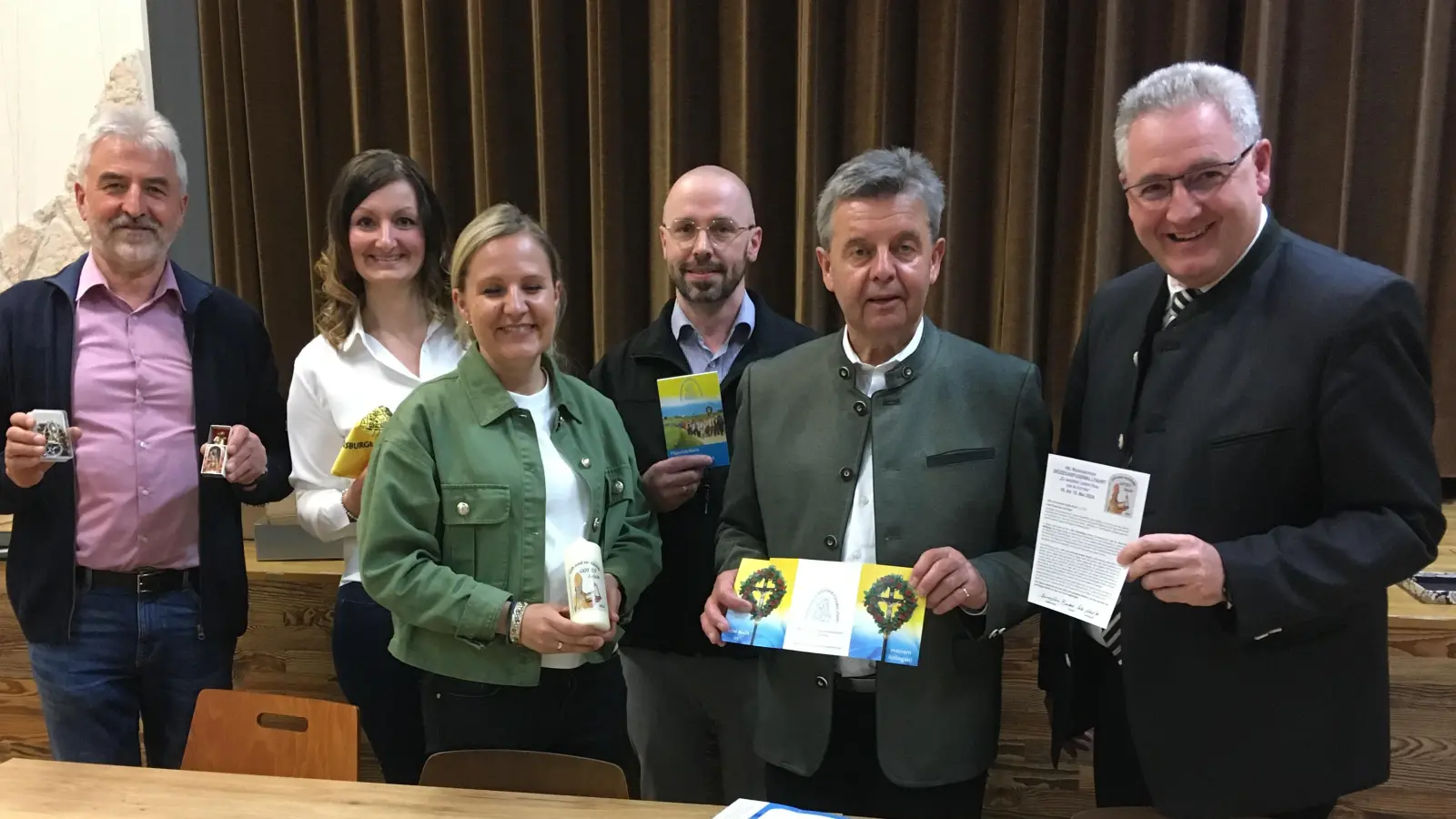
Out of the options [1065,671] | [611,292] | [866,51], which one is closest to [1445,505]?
[1065,671]

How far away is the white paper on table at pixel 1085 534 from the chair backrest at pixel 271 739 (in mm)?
1224

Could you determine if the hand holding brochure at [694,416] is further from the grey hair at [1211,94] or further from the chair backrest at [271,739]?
the grey hair at [1211,94]

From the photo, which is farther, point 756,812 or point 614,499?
point 614,499

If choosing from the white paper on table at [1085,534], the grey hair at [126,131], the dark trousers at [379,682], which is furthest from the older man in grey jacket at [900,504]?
the grey hair at [126,131]

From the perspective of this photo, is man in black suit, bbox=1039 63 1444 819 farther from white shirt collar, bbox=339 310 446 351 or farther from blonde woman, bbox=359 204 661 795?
white shirt collar, bbox=339 310 446 351

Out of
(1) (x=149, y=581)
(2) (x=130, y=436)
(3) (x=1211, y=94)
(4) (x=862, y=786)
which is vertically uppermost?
(3) (x=1211, y=94)

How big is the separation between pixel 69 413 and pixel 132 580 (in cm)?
38

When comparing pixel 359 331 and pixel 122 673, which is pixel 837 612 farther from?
pixel 122 673

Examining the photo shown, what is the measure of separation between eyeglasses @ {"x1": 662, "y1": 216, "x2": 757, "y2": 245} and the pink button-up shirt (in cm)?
113

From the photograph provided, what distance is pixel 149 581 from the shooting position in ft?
6.56

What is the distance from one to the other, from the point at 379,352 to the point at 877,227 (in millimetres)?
1209

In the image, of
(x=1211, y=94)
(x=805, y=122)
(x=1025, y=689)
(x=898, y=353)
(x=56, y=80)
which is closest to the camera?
(x=1211, y=94)

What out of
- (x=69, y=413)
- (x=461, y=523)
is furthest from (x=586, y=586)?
(x=69, y=413)

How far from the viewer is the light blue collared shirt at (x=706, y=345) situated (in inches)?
87.6
